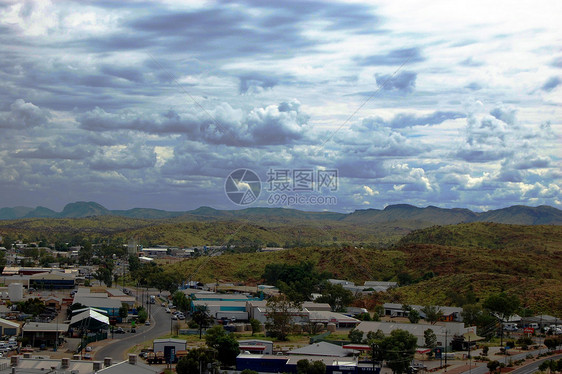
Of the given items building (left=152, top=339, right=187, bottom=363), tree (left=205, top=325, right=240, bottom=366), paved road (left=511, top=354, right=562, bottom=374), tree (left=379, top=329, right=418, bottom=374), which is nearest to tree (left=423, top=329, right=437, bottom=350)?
A: tree (left=379, top=329, right=418, bottom=374)

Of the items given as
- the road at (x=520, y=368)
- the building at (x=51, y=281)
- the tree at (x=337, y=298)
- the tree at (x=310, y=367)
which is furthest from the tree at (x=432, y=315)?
the building at (x=51, y=281)

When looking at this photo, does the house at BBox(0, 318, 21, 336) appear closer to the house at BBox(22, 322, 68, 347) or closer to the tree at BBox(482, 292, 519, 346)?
the house at BBox(22, 322, 68, 347)

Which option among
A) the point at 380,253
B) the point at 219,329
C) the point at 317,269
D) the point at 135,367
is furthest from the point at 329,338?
the point at 380,253

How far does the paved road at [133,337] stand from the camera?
4869 centimetres

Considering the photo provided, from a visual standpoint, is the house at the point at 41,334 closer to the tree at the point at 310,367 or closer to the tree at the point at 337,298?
the tree at the point at 310,367

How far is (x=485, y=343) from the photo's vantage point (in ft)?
198

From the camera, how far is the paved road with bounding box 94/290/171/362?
4869 centimetres

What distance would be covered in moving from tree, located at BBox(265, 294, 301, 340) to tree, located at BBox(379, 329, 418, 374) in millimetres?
14761

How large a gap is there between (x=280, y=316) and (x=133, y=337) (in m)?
14.5

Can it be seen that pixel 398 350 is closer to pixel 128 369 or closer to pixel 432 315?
pixel 128 369

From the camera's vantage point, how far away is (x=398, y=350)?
45750mm

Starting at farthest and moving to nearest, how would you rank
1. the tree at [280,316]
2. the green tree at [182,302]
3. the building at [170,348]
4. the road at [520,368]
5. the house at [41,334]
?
the green tree at [182,302] → the tree at [280,316] → the house at [41,334] → the building at [170,348] → the road at [520,368]

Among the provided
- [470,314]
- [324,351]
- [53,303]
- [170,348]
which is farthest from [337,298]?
[170,348]

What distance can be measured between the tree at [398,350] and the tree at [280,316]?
14761mm
